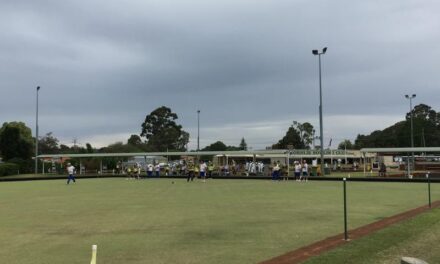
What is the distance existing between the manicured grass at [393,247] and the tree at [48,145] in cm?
12805

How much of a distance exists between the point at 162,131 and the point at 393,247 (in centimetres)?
12081

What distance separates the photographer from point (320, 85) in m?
45.8

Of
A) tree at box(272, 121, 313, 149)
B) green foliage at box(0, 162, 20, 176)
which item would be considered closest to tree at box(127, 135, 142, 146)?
tree at box(272, 121, 313, 149)

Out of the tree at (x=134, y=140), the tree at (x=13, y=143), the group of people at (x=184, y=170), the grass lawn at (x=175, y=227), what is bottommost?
the grass lawn at (x=175, y=227)

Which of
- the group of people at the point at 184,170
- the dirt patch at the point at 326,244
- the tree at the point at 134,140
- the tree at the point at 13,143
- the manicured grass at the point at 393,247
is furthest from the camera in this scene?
the tree at the point at 134,140

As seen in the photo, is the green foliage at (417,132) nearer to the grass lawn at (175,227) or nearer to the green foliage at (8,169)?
the green foliage at (8,169)

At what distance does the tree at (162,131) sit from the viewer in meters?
128

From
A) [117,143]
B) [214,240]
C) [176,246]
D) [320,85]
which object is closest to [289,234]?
[214,240]

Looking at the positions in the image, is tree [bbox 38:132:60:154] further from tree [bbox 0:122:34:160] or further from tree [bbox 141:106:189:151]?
tree [bbox 0:122:34:160]

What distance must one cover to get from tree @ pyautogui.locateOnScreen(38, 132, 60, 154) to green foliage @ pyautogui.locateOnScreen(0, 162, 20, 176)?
70380mm

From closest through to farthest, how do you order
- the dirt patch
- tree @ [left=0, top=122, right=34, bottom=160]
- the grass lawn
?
the dirt patch, the grass lawn, tree @ [left=0, top=122, right=34, bottom=160]

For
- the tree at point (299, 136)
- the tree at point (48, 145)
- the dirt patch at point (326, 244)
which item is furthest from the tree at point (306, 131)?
the dirt patch at point (326, 244)

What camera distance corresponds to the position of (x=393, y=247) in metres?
9.27

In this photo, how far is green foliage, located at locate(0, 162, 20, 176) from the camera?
58331mm
